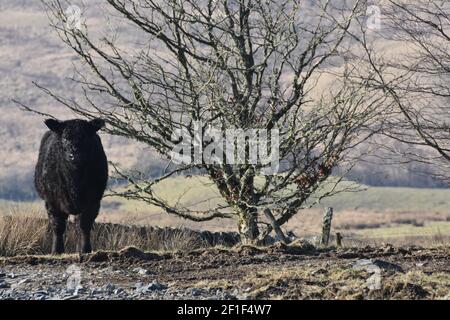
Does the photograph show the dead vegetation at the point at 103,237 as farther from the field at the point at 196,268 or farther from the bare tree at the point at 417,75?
the bare tree at the point at 417,75

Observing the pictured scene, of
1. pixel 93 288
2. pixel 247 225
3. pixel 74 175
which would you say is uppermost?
pixel 74 175

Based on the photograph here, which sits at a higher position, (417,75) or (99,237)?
(417,75)

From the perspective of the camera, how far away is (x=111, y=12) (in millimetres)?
17688

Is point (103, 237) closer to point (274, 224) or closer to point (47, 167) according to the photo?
point (47, 167)

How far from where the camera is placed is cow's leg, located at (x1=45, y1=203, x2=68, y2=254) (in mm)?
15508

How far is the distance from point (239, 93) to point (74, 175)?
3.61 m

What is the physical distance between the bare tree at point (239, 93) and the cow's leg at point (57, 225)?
165cm

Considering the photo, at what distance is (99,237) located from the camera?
661 inches

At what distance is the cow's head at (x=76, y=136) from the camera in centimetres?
1513

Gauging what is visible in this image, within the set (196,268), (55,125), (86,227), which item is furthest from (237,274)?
(55,125)

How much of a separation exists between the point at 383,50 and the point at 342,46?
1.61 m

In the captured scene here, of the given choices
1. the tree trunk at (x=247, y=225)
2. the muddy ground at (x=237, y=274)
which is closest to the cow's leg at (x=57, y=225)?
the muddy ground at (x=237, y=274)
